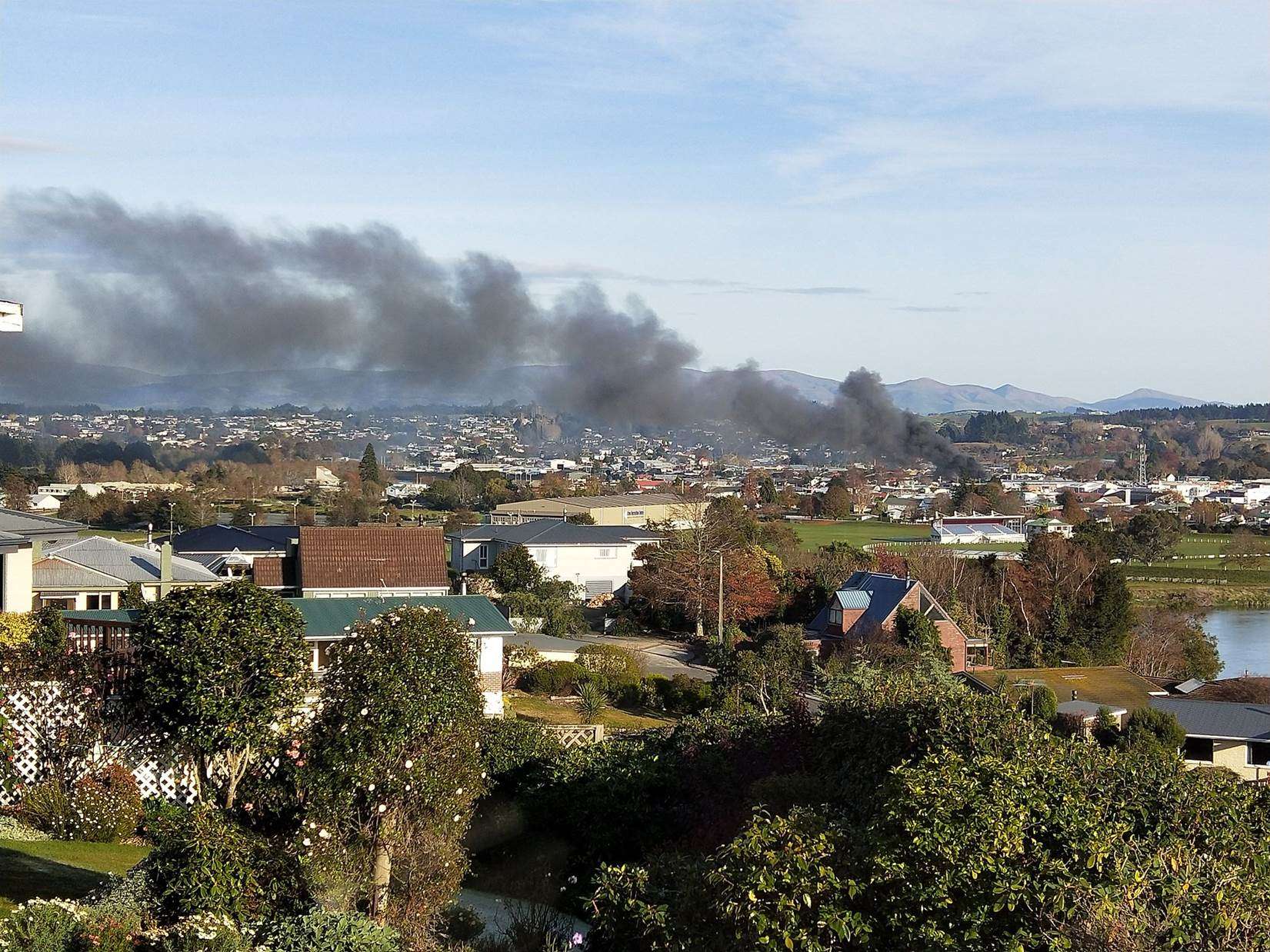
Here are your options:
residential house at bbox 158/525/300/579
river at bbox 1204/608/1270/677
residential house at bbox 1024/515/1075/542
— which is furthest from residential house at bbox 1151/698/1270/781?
residential house at bbox 1024/515/1075/542

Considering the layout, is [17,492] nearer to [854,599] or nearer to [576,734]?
[854,599]

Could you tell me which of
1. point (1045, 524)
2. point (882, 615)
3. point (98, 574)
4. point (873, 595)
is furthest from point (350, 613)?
point (1045, 524)

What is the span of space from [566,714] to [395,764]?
14451 mm

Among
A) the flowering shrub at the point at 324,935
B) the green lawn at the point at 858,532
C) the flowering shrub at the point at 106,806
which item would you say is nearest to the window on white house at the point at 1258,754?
the flowering shrub at the point at 106,806

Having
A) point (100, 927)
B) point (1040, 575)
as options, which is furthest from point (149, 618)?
point (1040, 575)

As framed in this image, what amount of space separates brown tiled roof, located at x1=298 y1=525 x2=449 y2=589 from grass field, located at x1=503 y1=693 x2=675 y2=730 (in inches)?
230

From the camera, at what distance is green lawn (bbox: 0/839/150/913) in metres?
8.41

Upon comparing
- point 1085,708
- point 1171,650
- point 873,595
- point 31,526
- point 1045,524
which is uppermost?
point 31,526

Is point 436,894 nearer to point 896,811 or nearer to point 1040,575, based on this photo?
point 896,811

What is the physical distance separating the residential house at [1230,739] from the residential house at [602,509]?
3457cm

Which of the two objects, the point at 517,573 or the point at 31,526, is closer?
the point at 31,526

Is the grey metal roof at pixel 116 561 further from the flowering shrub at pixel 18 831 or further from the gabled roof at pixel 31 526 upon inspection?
the flowering shrub at pixel 18 831

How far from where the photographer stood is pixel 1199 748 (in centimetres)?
2123

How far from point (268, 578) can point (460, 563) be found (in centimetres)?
1661
